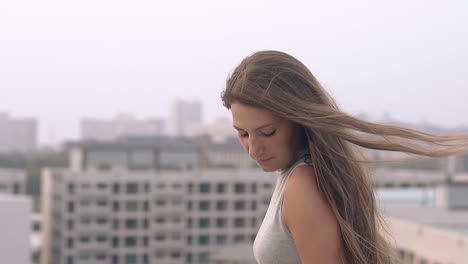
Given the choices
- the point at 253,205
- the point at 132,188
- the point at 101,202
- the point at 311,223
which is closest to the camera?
the point at 311,223

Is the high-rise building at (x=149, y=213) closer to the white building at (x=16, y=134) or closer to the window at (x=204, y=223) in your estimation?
the window at (x=204, y=223)

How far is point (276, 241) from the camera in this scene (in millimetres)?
1059

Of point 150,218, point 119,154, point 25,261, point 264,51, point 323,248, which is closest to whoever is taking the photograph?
point 323,248

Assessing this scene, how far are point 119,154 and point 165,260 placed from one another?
684 cm

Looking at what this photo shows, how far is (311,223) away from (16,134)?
225 ft

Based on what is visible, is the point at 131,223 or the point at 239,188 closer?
the point at 131,223

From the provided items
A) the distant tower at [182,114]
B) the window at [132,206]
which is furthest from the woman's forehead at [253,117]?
the distant tower at [182,114]

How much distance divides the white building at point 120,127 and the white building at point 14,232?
5033 centimetres

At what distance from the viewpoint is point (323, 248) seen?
1021mm

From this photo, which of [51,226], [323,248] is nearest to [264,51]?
[323,248]

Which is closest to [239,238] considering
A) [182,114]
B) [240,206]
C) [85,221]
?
[240,206]

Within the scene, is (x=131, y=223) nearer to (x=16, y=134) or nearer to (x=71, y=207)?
(x=71, y=207)

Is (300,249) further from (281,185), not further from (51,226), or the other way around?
(51,226)

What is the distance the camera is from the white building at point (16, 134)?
66.9 m
